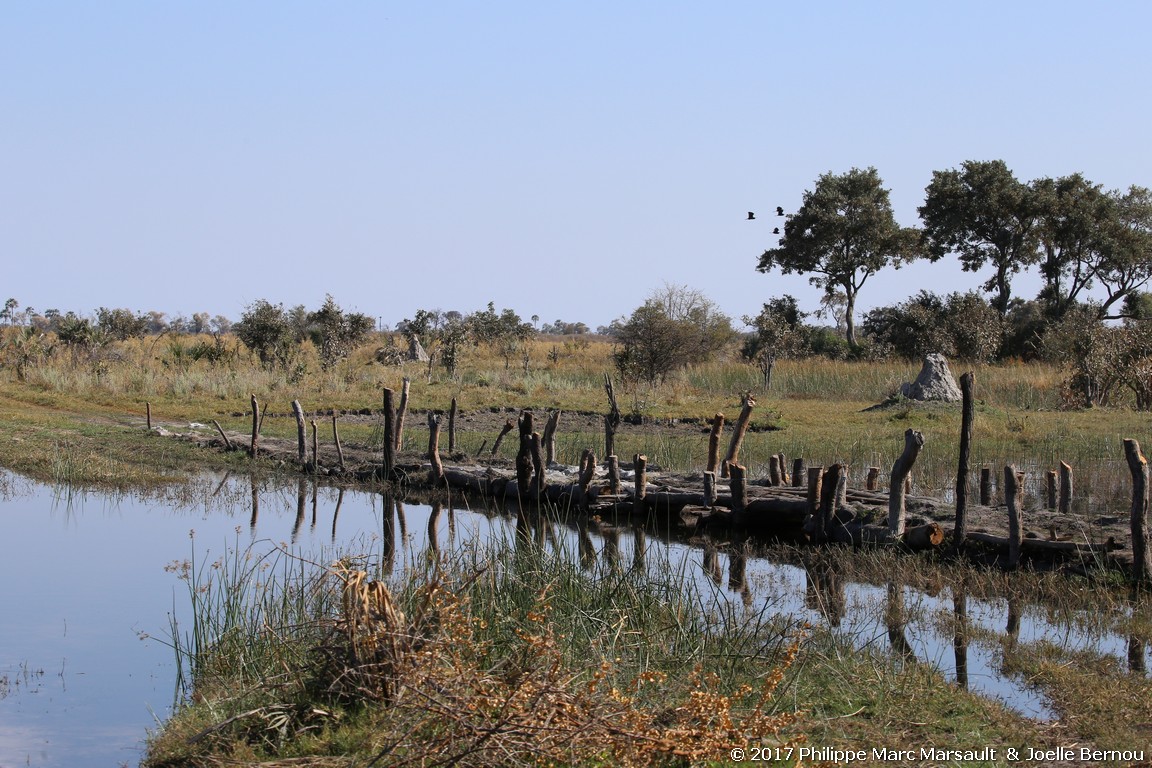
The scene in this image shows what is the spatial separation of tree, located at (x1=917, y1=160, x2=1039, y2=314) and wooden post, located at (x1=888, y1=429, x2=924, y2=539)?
34458mm

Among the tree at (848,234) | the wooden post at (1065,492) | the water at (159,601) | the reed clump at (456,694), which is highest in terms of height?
the tree at (848,234)

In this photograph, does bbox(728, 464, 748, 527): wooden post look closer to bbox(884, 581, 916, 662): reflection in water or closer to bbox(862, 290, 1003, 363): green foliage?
bbox(884, 581, 916, 662): reflection in water

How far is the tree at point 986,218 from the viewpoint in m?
43.2

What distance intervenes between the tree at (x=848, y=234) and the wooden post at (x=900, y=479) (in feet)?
112

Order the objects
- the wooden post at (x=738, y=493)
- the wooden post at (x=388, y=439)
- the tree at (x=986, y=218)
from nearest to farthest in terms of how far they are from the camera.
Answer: the wooden post at (x=738, y=493) → the wooden post at (x=388, y=439) → the tree at (x=986, y=218)

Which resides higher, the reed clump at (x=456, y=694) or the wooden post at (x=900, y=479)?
the wooden post at (x=900, y=479)

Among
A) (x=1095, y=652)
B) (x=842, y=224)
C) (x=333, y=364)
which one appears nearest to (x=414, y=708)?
(x=1095, y=652)

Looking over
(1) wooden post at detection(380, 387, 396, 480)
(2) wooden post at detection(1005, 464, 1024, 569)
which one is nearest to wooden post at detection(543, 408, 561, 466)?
(1) wooden post at detection(380, 387, 396, 480)

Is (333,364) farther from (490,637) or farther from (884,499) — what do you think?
(490,637)

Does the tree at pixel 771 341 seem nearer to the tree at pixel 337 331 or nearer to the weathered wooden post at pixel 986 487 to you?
the tree at pixel 337 331

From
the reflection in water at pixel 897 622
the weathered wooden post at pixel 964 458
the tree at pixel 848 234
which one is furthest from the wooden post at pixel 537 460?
the tree at pixel 848 234

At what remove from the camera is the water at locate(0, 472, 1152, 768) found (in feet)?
25.0

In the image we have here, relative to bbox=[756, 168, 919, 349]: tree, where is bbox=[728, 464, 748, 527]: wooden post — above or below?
below

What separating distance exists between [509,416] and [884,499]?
1419 centimetres
